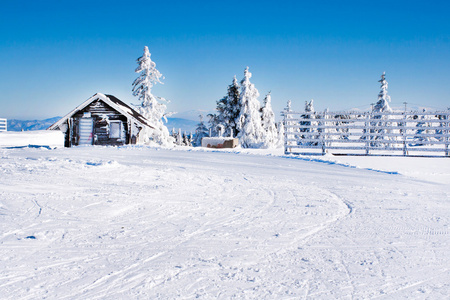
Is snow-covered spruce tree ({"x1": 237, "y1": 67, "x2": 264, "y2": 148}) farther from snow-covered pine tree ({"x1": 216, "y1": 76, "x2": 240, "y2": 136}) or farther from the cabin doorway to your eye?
the cabin doorway

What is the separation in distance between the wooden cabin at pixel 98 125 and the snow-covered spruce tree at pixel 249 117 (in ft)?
52.3

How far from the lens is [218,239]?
3.80 metres

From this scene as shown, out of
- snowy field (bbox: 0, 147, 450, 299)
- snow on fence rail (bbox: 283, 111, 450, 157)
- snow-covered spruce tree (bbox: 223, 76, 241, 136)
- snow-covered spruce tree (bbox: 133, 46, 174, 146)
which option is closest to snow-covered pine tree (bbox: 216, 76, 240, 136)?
snow-covered spruce tree (bbox: 223, 76, 241, 136)

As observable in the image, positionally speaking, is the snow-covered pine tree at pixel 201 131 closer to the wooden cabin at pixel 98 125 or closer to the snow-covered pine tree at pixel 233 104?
the snow-covered pine tree at pixel 233 104

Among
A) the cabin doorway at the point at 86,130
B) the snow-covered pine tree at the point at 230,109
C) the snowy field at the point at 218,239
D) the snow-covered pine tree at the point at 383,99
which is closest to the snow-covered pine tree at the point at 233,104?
the snow-covered pine tree at the point at 230,109

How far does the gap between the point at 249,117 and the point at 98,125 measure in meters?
18.4

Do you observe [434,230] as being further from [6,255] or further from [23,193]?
[23,193]

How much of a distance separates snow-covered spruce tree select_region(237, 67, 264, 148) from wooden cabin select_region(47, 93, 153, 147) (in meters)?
16.0

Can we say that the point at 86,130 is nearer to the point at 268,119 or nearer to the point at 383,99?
the point at 268,119

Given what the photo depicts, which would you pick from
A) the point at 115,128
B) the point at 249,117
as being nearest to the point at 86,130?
the point at 115,128

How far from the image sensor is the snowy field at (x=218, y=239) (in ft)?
8.89

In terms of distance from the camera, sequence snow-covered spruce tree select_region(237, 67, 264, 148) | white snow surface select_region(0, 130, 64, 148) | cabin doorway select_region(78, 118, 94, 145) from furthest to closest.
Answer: snow-covered spruce tree select_region(237, 67, 264, 148)
cabin doorway select_region(78, 118, 94, 145)
white snow surface select_region(0, 130, 64, 148)

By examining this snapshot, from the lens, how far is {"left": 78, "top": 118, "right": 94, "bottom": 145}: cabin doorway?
78.6ft

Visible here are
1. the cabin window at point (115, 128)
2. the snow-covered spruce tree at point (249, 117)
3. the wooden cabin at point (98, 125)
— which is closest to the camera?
the wooden cabin at point (98, 125)
